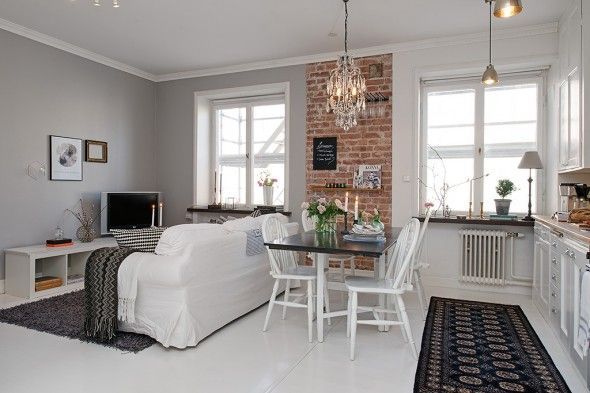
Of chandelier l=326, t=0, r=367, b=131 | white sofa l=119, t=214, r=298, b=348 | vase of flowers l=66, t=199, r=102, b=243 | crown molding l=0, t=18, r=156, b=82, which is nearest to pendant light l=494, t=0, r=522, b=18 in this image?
chandelier l=326, t=0, r=367, b=131

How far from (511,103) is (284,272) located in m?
3.47

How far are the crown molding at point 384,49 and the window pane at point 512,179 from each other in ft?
4.62

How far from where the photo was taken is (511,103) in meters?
4.87

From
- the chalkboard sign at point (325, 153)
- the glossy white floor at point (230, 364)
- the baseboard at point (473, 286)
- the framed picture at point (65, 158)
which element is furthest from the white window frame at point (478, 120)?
the framed picture at point (65, 158)

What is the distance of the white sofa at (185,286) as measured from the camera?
9.52 feet

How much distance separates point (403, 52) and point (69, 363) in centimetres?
471

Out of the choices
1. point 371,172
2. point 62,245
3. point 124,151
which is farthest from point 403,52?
point 62,245

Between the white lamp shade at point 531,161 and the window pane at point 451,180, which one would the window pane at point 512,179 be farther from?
the white lamp shade at point 531,161

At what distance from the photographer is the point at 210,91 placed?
6285 millimetres

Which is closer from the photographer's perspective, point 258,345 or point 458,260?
point 258,345

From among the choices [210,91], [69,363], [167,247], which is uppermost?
[210,91]

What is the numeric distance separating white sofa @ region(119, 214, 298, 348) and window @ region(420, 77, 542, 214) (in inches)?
118

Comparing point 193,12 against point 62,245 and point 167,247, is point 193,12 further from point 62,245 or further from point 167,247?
point 62,245

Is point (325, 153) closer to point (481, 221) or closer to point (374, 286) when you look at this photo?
point (481, 221)
